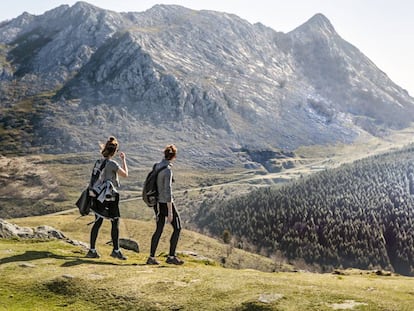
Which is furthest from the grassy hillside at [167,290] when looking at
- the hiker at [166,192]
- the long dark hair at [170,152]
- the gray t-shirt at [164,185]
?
the long dark hair at [170,152]

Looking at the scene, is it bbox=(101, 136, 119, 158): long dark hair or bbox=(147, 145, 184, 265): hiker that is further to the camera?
bbox=(101, 136, 119, 158): long dark hair

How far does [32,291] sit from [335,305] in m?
10.4

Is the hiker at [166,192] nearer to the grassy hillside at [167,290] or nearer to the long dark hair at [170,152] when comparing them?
the long dark hair at [170,152]

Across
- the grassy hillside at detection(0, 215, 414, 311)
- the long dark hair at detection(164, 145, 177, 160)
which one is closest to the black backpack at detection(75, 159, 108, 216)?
the grassy hillside at detection(0, 215, 414, 311)

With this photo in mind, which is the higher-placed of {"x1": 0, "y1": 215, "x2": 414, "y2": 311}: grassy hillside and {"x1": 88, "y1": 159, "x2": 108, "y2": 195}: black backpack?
{"x1": 88, "y1": 159, "x2": 108, "y2": 195}: black backpack

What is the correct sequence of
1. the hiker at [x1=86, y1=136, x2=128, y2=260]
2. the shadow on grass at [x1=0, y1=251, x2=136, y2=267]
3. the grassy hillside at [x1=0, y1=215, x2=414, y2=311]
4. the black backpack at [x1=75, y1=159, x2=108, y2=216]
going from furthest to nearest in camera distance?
the black backpack at [x1=75, y1=159, x2=108, y2=216] → the hiker at [x1=86, y1=136, x2=128, y2=260] → the shadow on grass at [x1=0, y1=251, x2=136, y2=267] → the grassy hillside at [x1=0, y1=215, x2=414, y2=311]

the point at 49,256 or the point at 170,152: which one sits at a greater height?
the point at 170,152

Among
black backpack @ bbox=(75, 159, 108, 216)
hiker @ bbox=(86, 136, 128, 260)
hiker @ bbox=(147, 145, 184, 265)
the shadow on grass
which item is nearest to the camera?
the shadow on grass

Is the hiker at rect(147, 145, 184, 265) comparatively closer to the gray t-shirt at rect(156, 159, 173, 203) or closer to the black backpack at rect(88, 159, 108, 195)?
the gray t-shirt at rect(156, 159, 173, 203)

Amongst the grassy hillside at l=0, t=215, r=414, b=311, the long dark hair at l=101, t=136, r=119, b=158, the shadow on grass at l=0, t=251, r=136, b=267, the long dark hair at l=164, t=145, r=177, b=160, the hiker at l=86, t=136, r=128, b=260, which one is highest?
the long dark hair at l=164, t=145, r=177, b=160

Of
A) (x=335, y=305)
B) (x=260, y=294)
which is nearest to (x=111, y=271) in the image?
(x=260, y=294)

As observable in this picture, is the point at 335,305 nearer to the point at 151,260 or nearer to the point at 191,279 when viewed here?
the point at 191,279

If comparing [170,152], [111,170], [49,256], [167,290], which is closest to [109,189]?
[111,170]

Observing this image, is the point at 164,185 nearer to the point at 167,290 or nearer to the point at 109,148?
the point at 109,148
